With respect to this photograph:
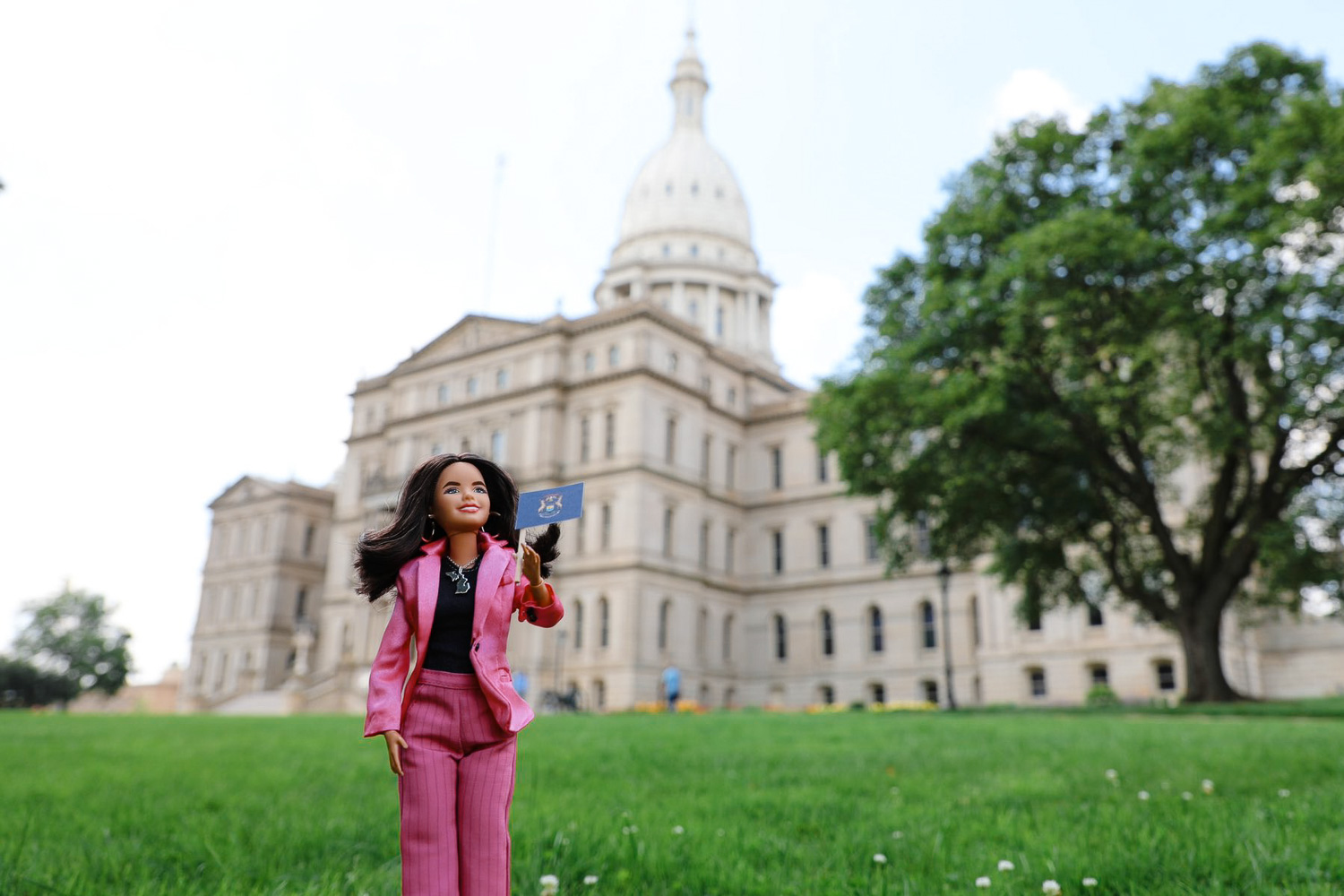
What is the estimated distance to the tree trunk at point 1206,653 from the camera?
24484mm

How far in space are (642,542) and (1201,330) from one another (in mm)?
29310

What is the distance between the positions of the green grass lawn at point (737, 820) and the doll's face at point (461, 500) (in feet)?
5.56

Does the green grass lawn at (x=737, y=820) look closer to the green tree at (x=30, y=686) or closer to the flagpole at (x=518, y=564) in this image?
the flagpole at (x=518, y=564)

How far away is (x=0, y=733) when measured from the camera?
48.4ft

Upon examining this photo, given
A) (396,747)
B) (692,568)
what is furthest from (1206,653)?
(692,568)

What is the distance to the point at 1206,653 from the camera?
80.5ft

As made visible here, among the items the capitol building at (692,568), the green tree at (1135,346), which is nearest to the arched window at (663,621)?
the capitol building at (692,568)

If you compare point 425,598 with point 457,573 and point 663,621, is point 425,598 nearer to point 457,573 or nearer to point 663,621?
point 457,573

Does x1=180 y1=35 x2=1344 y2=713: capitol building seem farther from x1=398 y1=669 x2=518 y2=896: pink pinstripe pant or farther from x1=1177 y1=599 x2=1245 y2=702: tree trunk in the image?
x1=398 y1=669 x2=518 y2=896: pink pinstripe pant

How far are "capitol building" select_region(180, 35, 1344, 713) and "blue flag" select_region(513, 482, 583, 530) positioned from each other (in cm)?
4050

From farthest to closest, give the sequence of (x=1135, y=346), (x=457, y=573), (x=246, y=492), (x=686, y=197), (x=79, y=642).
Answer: (x=686, y=197) → (x=246, y=492) → (x=79, y=642) → (x=1135, y=346) → (x=457, y=573)

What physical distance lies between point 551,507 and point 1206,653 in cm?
2606

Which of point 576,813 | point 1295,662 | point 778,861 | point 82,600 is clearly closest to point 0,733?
point 576,813

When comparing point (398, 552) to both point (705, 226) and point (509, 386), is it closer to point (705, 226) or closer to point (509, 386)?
point (509, 386)
